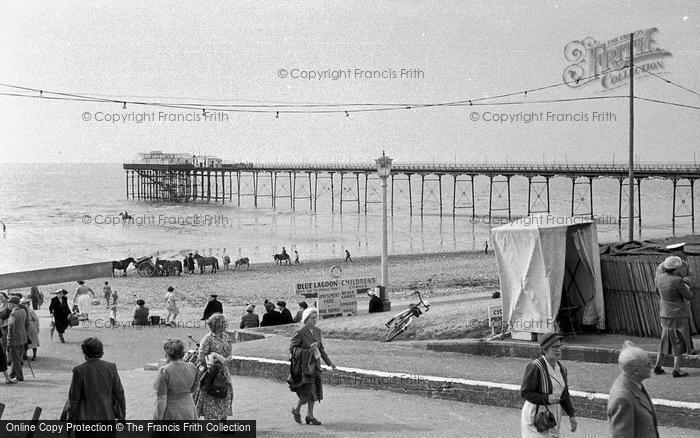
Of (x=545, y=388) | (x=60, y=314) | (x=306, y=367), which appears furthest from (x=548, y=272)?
(x=60, y=314)

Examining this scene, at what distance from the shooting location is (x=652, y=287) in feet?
37.0

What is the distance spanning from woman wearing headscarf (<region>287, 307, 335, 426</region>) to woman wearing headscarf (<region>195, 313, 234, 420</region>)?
3.13 feet

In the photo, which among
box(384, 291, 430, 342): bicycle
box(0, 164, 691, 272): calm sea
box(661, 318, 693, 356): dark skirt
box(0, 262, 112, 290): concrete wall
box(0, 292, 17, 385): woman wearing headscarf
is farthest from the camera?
box(0, 164, 691, 272): calm sea

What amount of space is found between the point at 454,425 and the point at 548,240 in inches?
151

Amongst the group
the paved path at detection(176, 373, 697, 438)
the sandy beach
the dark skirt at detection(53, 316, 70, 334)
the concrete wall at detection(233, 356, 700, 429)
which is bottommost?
the sandy beach

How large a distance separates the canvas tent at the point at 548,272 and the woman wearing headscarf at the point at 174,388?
6205 millimetres

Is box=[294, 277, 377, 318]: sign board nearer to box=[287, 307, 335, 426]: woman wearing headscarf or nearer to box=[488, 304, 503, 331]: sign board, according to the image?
box=[488, 304, 503, 331]: sign board

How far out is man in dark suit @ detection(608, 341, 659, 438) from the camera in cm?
501

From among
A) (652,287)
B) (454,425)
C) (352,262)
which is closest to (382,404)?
(454,425)

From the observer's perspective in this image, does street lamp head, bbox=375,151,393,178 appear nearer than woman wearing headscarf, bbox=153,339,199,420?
No

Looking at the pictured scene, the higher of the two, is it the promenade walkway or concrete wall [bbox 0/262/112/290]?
the promenade walkway

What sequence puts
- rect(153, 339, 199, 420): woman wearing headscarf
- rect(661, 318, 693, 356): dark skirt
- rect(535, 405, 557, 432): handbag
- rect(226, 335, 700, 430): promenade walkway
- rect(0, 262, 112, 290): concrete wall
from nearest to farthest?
rect(535, 405, 557, 432): handbag < rect(153, 339, 199, 420): woman wearing headscarf < rect(226, 335, 700, 430): promenade walkway < rect(661, 318, 693, 356): dark skirt < rect(0, 262, 112, 290): concrete wall

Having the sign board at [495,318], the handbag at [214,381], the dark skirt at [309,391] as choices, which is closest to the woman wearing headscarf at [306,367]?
the dark skirt at [309,391]

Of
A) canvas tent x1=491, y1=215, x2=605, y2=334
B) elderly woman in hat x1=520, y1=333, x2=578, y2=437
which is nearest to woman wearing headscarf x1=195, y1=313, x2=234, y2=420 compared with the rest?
elderly woman in hat x1=520, y1=333, x2=578, y2=437
